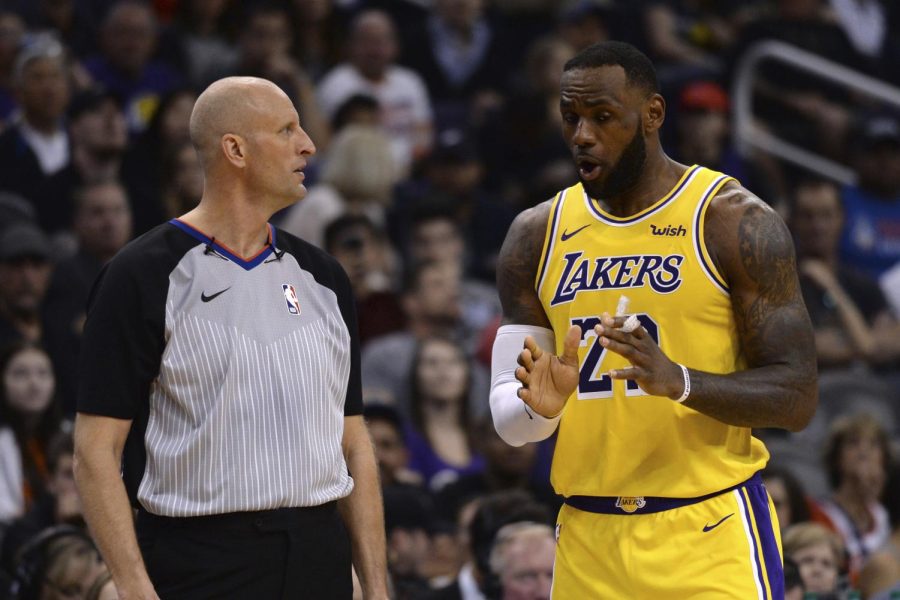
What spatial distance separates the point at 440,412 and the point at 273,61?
3293mm

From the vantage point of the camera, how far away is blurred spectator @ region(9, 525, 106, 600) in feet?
20.7

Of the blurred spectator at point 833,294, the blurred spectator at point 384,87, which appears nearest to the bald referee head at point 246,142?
the blurred spectator at point 833,294

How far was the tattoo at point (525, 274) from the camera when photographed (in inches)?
188

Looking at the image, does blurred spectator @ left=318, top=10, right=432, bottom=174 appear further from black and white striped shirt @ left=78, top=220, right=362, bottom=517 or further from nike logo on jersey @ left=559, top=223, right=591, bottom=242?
black and white striped shirt @ left=78, top=220, right=362, bottom=517

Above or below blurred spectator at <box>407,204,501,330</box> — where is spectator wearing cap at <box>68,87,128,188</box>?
above

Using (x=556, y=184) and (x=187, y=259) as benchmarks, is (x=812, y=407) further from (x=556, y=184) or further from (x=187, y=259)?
(x=556, y=184)

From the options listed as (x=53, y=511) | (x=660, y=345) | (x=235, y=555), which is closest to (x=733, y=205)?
(x=660, y=345)

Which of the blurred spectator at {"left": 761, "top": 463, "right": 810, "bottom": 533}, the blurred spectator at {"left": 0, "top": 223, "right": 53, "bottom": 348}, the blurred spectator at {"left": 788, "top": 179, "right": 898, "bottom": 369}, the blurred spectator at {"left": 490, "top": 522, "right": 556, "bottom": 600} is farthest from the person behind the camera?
the blurred spectator at {"left": 788, "top": 179, "right": 898, "bottom": 369}

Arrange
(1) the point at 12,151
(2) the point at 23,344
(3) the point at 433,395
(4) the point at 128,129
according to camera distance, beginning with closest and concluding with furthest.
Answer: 1. (2) the point at 23,344
2. (3) the point at 433,395
3. (1) the point at 12,151
4. (4) the point at 128,129

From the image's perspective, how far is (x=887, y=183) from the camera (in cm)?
1140

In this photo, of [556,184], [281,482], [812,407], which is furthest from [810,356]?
[556,184]

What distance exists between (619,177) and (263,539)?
1.45m

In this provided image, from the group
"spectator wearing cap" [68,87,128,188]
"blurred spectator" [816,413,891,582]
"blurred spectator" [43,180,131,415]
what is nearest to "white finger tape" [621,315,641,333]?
"blurred spectator" [816,413,891,582]

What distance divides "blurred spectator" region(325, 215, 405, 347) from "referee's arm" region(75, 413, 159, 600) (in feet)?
17.7
